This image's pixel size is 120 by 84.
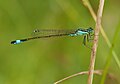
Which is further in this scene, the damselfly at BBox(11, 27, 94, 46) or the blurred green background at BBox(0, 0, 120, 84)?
the blurred green background at BBox(0, 0, 120, 84)

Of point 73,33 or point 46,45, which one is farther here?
point 46,45

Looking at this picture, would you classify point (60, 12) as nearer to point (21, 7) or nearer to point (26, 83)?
point (21, 7)

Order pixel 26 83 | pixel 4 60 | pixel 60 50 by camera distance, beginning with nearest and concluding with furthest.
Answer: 1. pixel 26 83
2. pixel 4 60
3. pixel 60 50

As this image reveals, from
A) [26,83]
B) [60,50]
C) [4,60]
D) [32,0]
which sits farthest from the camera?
[32,0]

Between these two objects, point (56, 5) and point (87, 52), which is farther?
point (56, 5)

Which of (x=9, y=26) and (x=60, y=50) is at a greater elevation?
(x=9, y=26)

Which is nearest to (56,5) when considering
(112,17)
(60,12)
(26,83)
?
(60,12)

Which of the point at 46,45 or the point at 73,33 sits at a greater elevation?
the point at 73,33

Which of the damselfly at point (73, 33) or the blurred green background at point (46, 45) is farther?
the blurred green background at point (46, 45)
